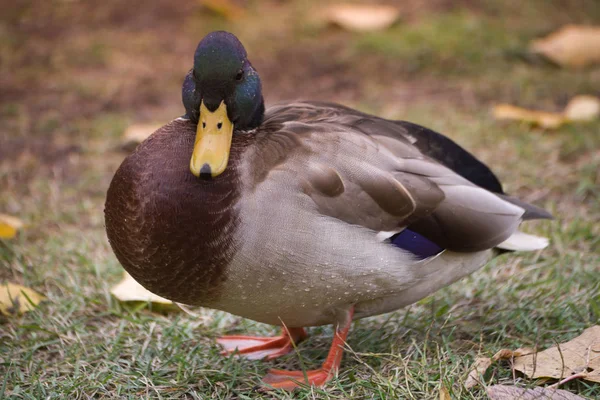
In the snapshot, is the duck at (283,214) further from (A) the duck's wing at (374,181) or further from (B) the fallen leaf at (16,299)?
(B) the fallen leaf at (16,299)

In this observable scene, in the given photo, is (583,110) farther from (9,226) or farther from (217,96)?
(9,226)

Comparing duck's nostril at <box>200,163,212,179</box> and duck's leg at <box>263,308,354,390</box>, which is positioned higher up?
duck's nostril at <box>200,163,212,179</box>

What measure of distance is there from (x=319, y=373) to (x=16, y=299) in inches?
47.6

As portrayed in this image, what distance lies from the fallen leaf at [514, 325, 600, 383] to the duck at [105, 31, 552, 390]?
1.28ft

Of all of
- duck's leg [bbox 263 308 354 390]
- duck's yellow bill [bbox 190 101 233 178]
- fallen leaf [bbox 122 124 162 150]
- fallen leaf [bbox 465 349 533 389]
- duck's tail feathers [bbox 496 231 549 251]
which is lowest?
duck's leg [bbox 263 308 354 390]

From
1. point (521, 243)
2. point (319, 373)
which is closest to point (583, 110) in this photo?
point (521, 243)

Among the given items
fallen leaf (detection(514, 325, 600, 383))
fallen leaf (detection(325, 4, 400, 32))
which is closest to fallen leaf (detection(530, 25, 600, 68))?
fallen leaf (detection(325, 4, 400, 32))

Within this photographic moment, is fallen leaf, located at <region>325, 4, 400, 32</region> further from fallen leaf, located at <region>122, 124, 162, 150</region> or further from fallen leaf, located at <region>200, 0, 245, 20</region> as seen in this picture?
fallen leaf, located at <region>122, 124, 162, 150</region>

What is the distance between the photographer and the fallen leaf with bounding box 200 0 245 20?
255 inches

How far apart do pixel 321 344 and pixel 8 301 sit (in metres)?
1.19

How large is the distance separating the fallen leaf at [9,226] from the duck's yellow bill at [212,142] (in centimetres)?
142

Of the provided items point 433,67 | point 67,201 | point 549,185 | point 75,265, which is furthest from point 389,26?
point 75,265

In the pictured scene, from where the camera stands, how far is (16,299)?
2.95m

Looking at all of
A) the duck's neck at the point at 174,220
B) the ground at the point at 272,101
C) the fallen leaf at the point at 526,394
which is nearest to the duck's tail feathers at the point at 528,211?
the ground at the point at 272,101
